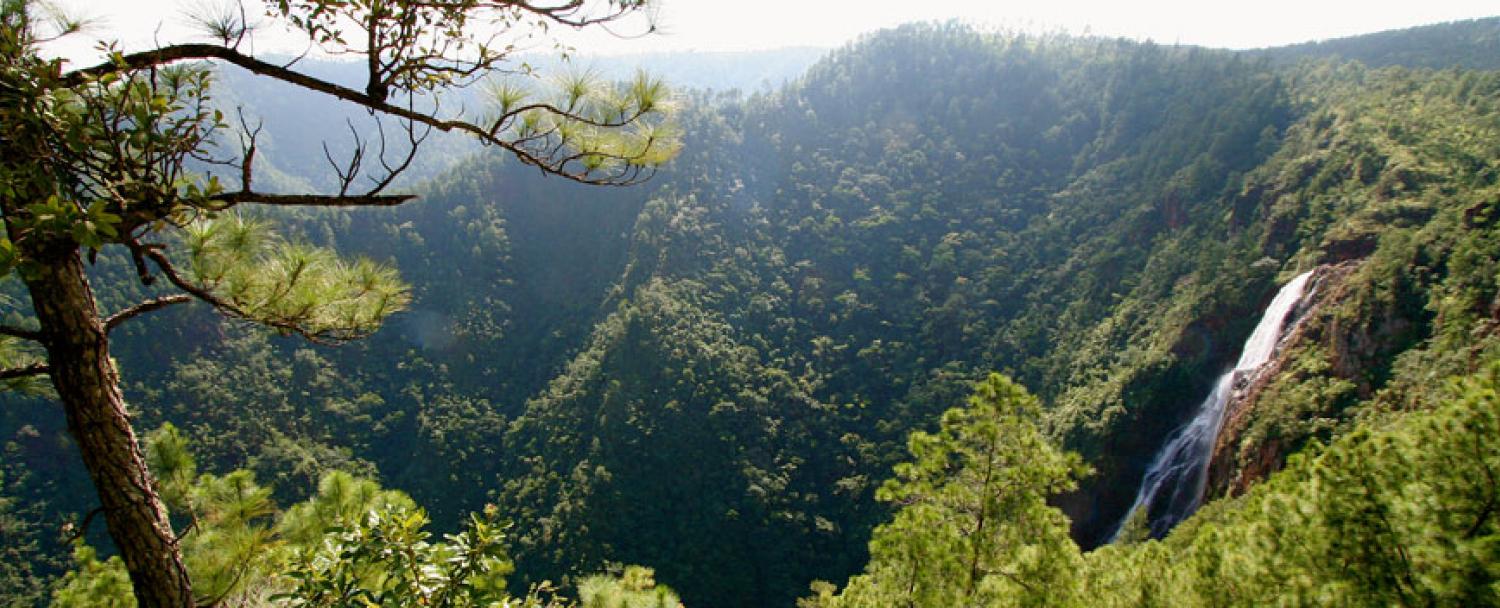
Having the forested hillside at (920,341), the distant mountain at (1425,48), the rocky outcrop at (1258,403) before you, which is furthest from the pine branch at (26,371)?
the distant mountain at (1425,48)

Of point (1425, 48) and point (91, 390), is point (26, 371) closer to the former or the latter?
point (91, 390)

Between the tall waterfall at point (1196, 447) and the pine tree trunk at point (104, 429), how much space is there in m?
20.8

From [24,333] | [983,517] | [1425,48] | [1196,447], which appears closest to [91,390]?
[24,333]

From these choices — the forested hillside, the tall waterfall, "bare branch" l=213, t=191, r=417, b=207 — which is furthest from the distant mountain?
"bare branch" l=213, t=191, r=417, b=207

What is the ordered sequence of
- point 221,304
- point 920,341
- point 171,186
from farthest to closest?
1. point 920,341
2. point 221,304
3. point 171,186

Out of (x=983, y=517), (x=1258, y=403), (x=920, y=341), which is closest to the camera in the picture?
(x=983, y=517)

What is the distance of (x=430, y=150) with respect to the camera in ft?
378

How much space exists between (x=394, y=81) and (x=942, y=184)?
188 feet

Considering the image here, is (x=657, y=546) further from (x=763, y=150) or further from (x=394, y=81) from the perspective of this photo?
(x=763, y=150)

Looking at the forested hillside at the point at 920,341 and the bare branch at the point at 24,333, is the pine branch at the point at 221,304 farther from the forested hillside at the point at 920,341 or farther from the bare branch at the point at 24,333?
the forested hillside at the point at 920,341

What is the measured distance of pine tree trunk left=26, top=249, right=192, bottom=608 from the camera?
1682mm

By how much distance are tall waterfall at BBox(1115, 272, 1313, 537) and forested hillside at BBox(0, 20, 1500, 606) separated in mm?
883

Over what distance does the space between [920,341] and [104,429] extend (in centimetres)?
4250

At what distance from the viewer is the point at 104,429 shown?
1.79m
